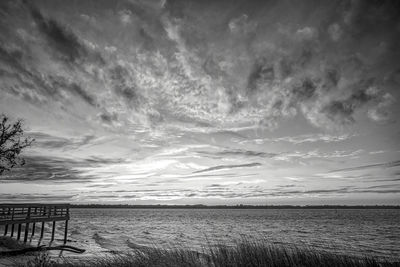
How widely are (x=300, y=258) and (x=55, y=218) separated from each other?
24.5 meters

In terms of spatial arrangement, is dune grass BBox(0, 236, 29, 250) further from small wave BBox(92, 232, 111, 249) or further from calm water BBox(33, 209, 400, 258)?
small wave BBox(92, 232, 111, 249)

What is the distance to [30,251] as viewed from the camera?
2003 cm

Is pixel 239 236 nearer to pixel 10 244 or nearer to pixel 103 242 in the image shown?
pixel 103 242

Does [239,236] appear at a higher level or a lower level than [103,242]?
lower

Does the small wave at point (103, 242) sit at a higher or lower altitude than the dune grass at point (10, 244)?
lower

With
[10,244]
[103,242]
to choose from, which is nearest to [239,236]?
[103,242]

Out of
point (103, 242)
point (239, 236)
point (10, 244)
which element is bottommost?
point (239, 236)

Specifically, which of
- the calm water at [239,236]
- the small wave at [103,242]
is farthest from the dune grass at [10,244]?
the small wave at [103,242]

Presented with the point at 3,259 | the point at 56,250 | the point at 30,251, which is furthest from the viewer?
the point at 56,250

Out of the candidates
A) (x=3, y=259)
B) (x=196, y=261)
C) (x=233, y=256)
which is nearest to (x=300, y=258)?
(x=233, y=256)

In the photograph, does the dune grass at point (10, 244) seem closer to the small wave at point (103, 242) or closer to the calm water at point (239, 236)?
the calm water at point (239, 236)

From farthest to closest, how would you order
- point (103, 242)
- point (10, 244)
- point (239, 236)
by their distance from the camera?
point (239, 236), point (103, 242), point (10, 244)

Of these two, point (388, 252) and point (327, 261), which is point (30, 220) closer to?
point (327, 261)

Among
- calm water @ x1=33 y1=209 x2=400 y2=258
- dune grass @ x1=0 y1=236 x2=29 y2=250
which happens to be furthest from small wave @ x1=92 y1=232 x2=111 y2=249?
dune grass @ x1=0 y1=236 x2=29 y2=250
